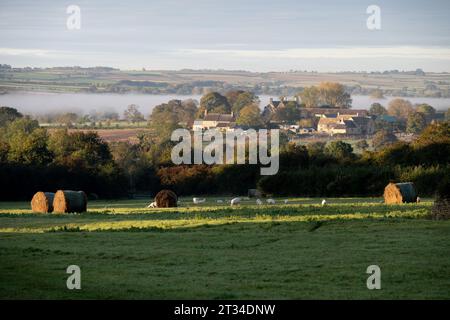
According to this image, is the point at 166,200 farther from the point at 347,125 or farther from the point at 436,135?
the point at 347,125

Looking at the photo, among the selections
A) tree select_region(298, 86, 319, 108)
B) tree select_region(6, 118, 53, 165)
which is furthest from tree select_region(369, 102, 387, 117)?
tree select_region(6, 118, 53, 165)

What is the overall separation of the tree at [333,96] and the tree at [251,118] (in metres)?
37.4

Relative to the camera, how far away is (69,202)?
1459 inches

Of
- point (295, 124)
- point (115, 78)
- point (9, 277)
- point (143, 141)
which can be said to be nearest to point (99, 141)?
point (143, 141)

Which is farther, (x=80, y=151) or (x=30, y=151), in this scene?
(x=80, y=151)

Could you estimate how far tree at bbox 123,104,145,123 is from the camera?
5640 inches

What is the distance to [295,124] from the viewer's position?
138500 millimetres

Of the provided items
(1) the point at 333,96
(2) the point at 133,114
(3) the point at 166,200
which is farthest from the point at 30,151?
(1) the point at 333,96

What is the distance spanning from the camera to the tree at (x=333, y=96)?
579ft

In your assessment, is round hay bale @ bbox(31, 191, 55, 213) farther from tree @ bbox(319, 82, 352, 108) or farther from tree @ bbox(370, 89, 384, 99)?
tree @ bbox(370, 89, 384, 99)

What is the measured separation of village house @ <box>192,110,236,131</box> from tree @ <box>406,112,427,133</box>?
23.6 meters

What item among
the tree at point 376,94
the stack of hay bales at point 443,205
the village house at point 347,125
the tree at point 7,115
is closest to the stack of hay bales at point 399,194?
the stack of hay bales at point 443,205

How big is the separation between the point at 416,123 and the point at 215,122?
2798 cm
